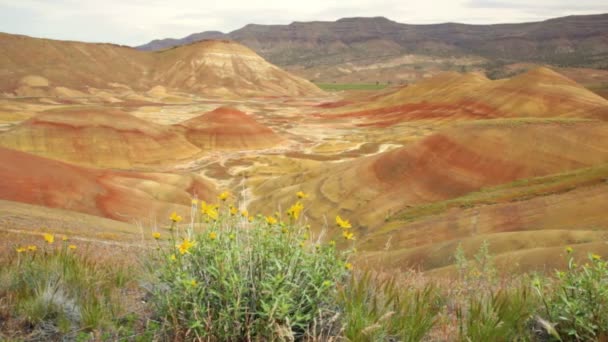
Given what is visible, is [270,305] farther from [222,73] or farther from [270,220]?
[222,73]

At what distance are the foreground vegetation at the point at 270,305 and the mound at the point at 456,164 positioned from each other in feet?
76.7

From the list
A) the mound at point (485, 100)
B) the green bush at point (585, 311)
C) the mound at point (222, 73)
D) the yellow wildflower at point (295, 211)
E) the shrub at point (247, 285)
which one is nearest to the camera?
the shrub at point (247, 285)

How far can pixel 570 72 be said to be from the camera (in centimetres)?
13112

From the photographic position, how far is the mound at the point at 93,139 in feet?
181

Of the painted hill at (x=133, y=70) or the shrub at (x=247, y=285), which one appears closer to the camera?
the shrub at (x=247, y=285)

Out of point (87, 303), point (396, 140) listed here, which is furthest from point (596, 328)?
A: point (396, 140)

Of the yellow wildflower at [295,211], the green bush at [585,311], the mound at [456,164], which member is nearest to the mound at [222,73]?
the mound at [456,164]

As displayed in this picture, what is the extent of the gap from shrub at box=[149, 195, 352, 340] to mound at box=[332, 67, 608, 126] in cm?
5209

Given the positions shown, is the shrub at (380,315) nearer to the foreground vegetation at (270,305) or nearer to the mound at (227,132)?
the foreground vegetation at (270,305)

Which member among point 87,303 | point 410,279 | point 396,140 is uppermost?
point 87,303

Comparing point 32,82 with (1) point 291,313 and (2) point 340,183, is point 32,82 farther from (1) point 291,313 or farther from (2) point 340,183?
(1) point 291,313

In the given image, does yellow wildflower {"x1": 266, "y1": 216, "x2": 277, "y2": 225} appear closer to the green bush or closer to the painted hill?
the green bush

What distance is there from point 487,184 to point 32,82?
127 m

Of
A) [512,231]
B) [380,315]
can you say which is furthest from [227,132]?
[380,315]
